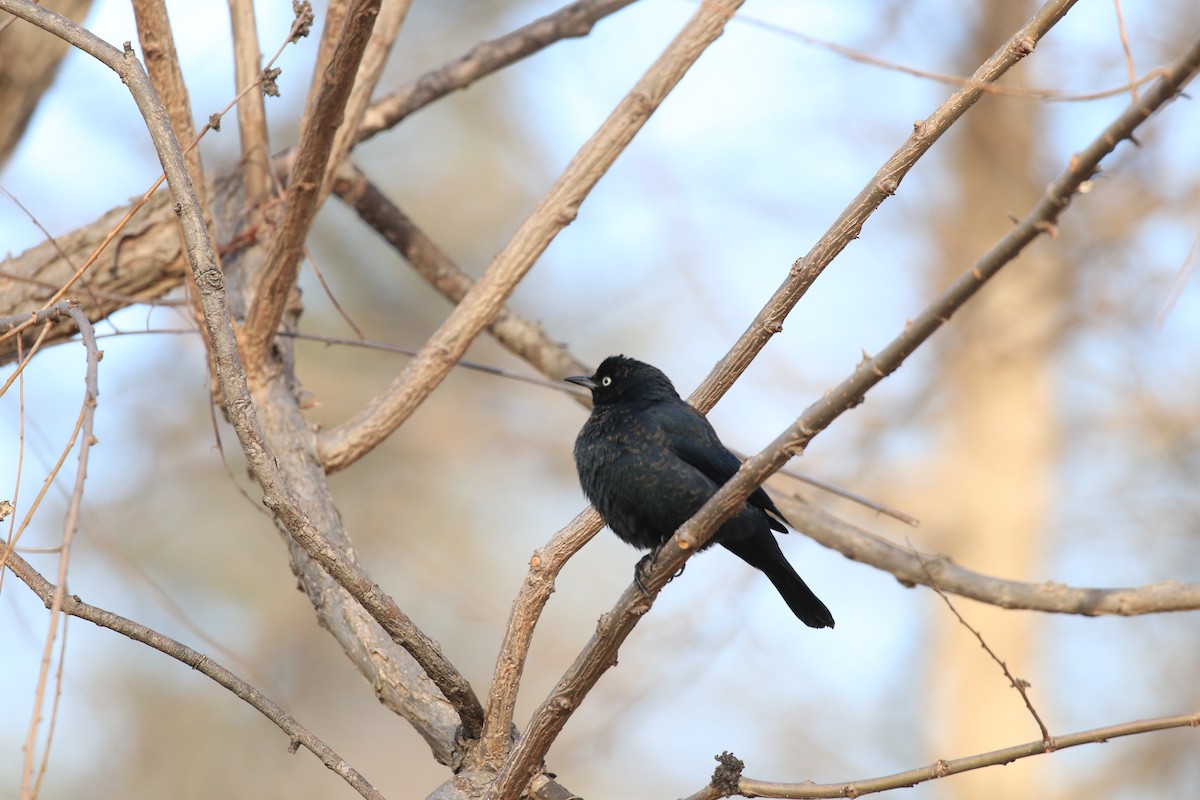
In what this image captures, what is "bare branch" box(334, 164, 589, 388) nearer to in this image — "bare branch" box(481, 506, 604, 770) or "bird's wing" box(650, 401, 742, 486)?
"bird's wing" box(650, 401, 742, 486)

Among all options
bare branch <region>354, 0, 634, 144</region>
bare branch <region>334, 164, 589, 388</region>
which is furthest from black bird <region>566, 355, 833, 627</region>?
bare branch <region>354, 0, 634, 144</region>

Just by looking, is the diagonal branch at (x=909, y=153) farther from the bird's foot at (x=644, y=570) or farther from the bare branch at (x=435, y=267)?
the bare branch at (x=435, y=267)

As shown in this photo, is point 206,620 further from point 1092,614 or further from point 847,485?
point 1092,614

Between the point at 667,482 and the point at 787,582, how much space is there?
590 millimetres

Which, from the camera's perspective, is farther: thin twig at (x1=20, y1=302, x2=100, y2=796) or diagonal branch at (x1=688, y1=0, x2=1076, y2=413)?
diagonal branch at (x1=688, y1=0, x2=1076, y2=413)

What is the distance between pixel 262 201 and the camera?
5.09 meters

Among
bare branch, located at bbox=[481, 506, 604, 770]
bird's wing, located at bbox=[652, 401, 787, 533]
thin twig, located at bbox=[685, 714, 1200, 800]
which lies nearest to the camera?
thin twig, located at bbox=[685, 714, 1200, 800]

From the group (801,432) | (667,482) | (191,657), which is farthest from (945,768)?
(191,657)

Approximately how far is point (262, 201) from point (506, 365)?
255 inches

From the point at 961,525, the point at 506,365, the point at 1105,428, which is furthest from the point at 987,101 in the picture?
the point at 506,365

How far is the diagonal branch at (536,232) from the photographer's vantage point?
14.5 ft

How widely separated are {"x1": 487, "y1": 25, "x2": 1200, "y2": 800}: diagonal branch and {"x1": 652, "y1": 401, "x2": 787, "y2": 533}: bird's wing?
3.64 feet

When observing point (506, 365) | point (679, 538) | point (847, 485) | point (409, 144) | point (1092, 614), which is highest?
point (409, 144)

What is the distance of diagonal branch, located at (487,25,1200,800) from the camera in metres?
1.64
